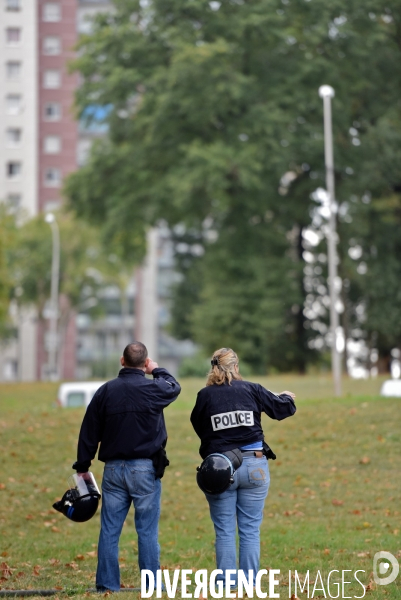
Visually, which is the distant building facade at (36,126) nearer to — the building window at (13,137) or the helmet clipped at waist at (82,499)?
the building window at (13,137)

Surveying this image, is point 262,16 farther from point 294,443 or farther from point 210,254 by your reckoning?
point 294,443

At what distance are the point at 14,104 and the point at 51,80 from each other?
428 centimetres

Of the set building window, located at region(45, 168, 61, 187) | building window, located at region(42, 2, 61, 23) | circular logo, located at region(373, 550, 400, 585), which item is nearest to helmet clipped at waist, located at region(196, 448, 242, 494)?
circular logo, located at region(373, 550, 400, 585)

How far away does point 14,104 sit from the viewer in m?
85.2

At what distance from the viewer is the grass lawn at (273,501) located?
10.1m

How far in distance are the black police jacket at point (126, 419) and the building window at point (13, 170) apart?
79416 mm

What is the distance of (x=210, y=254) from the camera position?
41188 millimetres

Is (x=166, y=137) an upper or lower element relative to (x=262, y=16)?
lower

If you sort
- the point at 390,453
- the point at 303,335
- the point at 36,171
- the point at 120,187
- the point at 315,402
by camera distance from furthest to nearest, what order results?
the point at 36,171 < the point at 303,335 < the point at 120,187 < the point at 315,402 < the point at 390,453

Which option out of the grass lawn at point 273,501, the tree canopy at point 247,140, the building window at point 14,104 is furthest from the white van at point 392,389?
the building window at point 14,104

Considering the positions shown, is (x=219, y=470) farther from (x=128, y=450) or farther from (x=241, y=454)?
(x=128, y=450)

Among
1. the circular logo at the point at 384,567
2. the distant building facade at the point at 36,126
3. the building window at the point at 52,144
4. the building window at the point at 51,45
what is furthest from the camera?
the building window at the point at 52,144

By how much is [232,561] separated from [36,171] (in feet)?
264

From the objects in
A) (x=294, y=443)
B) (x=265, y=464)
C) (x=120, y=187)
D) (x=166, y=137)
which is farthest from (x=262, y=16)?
(x=265, y=464)
